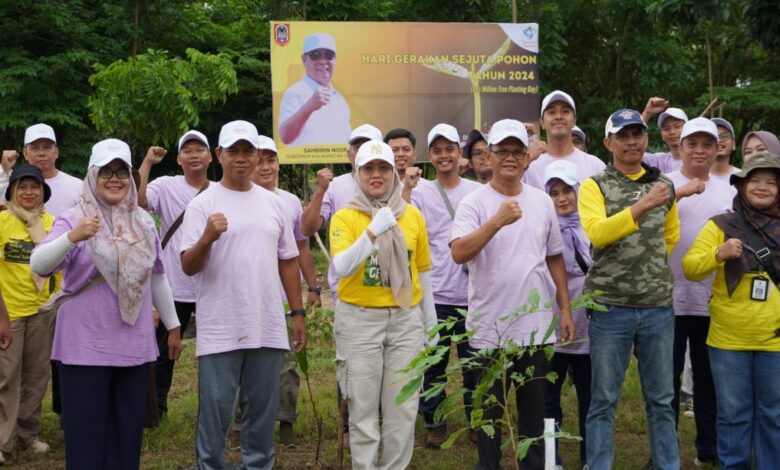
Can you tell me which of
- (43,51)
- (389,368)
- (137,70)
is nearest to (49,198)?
(389,368)

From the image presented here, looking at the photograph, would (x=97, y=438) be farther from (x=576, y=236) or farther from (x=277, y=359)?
(x=576, y=236)

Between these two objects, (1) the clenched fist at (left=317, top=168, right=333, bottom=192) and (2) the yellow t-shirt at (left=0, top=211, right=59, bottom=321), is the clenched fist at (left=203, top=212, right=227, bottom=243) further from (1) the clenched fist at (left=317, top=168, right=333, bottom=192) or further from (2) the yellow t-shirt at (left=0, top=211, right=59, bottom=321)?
(2) the yellow t-shirt at (left=0, top=211, right=59, bottom=321)

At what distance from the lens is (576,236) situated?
5.93 m

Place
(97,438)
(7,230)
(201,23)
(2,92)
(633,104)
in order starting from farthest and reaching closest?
1. (633,104)
2. (201,23)
3. (2,92)
4. (7,230)
5. (97,438)

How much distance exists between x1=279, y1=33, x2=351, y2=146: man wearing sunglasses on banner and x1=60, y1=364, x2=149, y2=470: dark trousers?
7422 mm

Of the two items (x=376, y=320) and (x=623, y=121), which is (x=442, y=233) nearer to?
(x=376, y=320)

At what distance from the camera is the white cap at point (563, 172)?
233 inches

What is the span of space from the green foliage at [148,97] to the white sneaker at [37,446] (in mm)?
6889

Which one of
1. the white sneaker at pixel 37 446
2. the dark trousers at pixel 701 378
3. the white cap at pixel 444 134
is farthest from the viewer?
the white cap at pixel 444 134

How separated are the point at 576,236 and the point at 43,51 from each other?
1371 centimetres

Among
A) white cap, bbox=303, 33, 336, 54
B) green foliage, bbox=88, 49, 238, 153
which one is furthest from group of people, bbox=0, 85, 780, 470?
green foliage, bbox=88, 49, 238, 153

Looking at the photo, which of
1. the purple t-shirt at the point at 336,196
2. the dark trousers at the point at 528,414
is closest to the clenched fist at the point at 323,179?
the purple t-shirt at the point at 336,196

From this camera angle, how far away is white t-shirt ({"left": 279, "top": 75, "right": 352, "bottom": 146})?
12.2 metres

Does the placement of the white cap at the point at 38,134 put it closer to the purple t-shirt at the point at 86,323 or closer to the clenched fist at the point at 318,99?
the purple t-shirt at the point at 86,323
